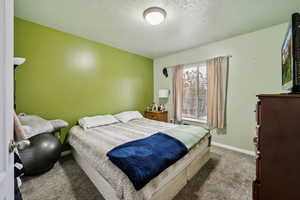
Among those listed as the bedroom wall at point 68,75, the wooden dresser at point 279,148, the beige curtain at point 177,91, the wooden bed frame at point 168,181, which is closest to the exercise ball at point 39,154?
the wooden bed frame at point 168,181

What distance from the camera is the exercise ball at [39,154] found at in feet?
5.22

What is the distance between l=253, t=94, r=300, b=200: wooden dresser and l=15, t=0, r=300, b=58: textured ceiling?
1.63m

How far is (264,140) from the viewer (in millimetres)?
966

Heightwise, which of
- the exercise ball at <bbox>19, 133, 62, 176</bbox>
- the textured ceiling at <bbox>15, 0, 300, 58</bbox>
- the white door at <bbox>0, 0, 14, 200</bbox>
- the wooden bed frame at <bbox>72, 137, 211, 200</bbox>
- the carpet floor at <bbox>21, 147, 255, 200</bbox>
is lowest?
the carpet floor at <bbox>21, 147, 255, 200</bbox>

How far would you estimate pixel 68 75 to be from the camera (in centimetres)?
251

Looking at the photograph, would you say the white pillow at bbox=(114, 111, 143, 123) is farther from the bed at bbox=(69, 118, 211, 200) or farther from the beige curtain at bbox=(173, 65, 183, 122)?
the beige curtain at bbox=(173, 65, 183, 122)

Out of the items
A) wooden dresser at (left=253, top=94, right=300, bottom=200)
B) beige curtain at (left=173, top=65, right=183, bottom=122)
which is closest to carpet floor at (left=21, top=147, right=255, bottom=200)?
wooden dresser at (left=253, top=94, right=300, bottom=200)

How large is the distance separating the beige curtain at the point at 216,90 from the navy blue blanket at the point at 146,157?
1.74 metres

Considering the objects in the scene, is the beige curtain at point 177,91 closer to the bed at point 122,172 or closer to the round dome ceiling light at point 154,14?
the bed at point 122,172

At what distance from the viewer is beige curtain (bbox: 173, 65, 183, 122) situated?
3578 millimetres

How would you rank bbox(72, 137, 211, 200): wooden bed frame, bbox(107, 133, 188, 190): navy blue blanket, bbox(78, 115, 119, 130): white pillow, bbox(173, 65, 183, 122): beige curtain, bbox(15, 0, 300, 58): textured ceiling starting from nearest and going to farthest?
bbox(107, 133, 188, 190): navy blue blanket < bbox(72, 137, 211, 200): wooden bed frame < bbox(15, 0, 300, 58): textured ceiling < bbox(78, 115, 119, 130): white pillow < bbox(173, 65, 183, 122): beige curtain

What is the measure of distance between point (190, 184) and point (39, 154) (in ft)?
7.20

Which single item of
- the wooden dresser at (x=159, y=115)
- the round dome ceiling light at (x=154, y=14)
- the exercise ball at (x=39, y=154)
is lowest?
the exercise ball at (x=39, y=154)

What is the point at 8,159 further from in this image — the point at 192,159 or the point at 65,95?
the point at 65,95
